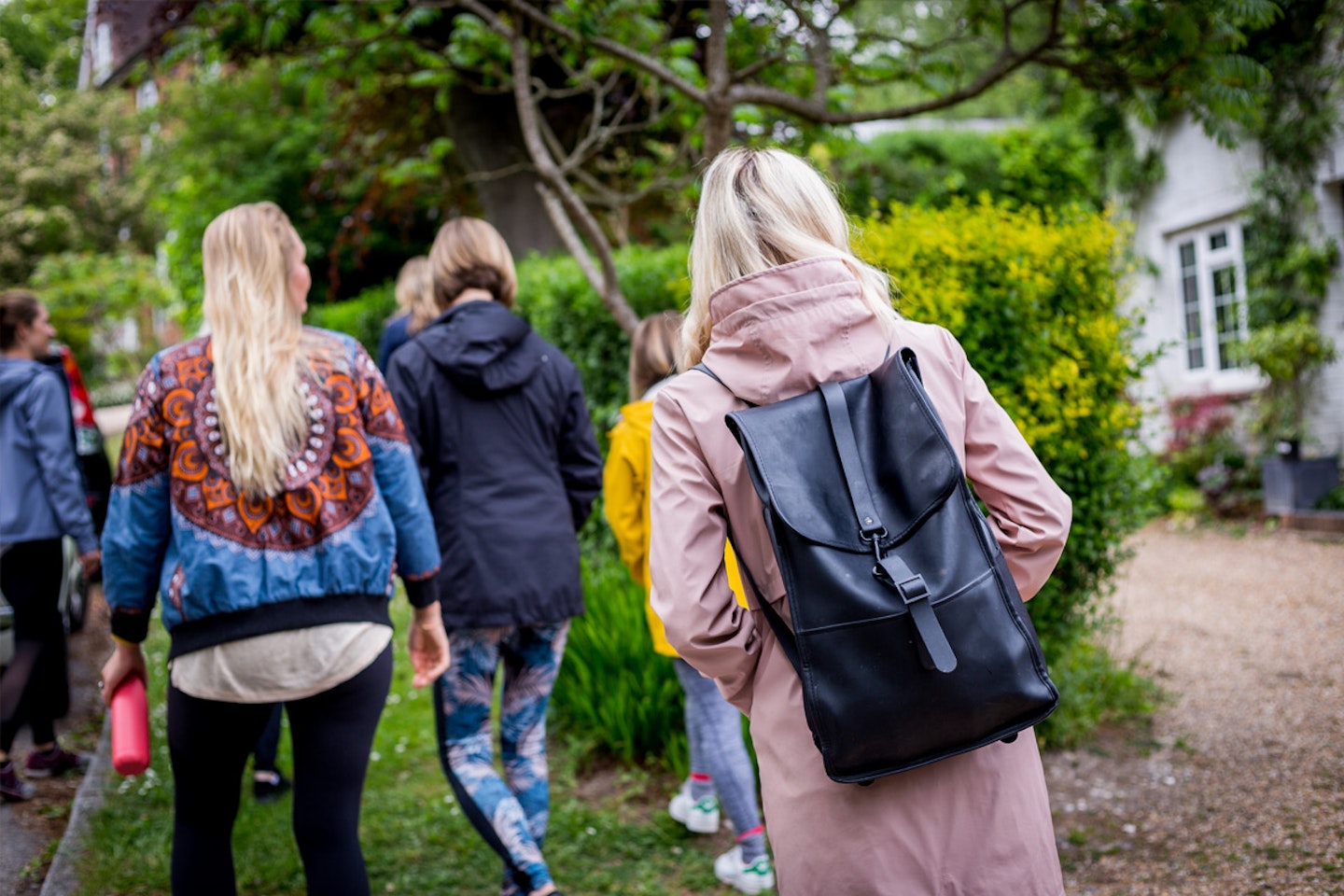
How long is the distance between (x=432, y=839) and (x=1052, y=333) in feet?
10.2

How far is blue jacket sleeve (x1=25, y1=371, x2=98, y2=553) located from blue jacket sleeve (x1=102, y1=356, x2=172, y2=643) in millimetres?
2380

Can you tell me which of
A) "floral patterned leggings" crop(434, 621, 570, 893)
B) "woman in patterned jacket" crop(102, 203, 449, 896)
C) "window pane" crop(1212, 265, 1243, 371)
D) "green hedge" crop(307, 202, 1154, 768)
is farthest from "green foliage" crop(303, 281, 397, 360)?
"window pane" crop(1212, 265, 1243, 371)

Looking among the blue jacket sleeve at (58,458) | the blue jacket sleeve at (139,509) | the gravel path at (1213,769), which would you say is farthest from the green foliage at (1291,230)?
the blue jacket sleeve at (139,509)

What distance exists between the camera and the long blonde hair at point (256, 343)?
94.2 inches

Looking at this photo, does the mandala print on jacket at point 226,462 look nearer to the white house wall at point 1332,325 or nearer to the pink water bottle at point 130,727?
the pink water bottle at point 130,727

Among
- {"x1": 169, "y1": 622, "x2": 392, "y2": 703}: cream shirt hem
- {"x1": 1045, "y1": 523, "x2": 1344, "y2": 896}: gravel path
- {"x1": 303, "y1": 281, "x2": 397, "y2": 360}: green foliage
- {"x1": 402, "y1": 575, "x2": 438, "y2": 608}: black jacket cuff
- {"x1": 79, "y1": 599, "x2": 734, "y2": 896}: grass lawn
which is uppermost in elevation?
{"x1": 303, "y1": 281, "x2": 397, "y2": 360}: green foliage

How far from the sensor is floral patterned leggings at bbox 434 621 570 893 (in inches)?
123

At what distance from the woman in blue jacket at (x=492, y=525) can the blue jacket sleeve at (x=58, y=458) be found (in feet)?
6.85

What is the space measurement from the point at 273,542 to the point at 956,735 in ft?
5.19

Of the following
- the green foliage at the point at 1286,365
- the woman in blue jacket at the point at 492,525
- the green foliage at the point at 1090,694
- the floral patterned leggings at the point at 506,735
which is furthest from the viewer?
the green foliage at the point at 1286,365

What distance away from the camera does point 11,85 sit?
24.0 m

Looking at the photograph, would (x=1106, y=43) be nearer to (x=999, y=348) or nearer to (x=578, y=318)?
(x=999, y=348)

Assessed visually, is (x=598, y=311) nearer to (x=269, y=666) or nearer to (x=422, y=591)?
(x=422, y=591)

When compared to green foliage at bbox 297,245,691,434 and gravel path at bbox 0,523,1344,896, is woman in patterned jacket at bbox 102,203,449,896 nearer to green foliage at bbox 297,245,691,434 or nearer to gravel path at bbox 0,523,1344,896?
gravel path at bbox 0,523,1344,896
